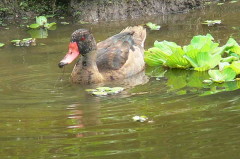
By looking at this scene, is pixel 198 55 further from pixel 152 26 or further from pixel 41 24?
pixel 41 24

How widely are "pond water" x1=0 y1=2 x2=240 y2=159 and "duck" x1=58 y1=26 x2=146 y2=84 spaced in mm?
314

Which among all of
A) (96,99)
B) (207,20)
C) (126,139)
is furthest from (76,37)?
(207,20)

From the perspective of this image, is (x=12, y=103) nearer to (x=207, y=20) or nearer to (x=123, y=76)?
(x=123, y=76)

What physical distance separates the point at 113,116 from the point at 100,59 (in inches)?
128

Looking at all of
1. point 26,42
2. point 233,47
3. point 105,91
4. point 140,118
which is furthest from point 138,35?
point 140,118

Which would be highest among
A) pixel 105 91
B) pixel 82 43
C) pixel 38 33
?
pixel 82 43

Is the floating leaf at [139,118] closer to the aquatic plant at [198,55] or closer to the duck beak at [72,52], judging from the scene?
the aquatic plant at [198,55]

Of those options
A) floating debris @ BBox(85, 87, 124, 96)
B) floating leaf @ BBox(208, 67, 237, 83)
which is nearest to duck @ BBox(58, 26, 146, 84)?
floating debris @ BBox(85, 87, 124, 96)

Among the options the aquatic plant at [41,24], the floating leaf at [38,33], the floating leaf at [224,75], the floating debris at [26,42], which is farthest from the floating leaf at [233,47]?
the aquatic plant at [41,24]

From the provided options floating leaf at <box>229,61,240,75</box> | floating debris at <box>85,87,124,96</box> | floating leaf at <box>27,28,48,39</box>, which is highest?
floating leaf at <box>229,61,240,75</box>

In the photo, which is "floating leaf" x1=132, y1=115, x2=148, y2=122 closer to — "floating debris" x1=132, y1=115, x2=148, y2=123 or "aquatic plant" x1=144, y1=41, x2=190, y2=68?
"floating debris" x1=132, y1=115, x2=148, y2=123

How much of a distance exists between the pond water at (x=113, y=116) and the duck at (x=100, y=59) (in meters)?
0.31

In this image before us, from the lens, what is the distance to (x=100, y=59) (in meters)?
10.7

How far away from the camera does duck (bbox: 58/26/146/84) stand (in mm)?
10133
